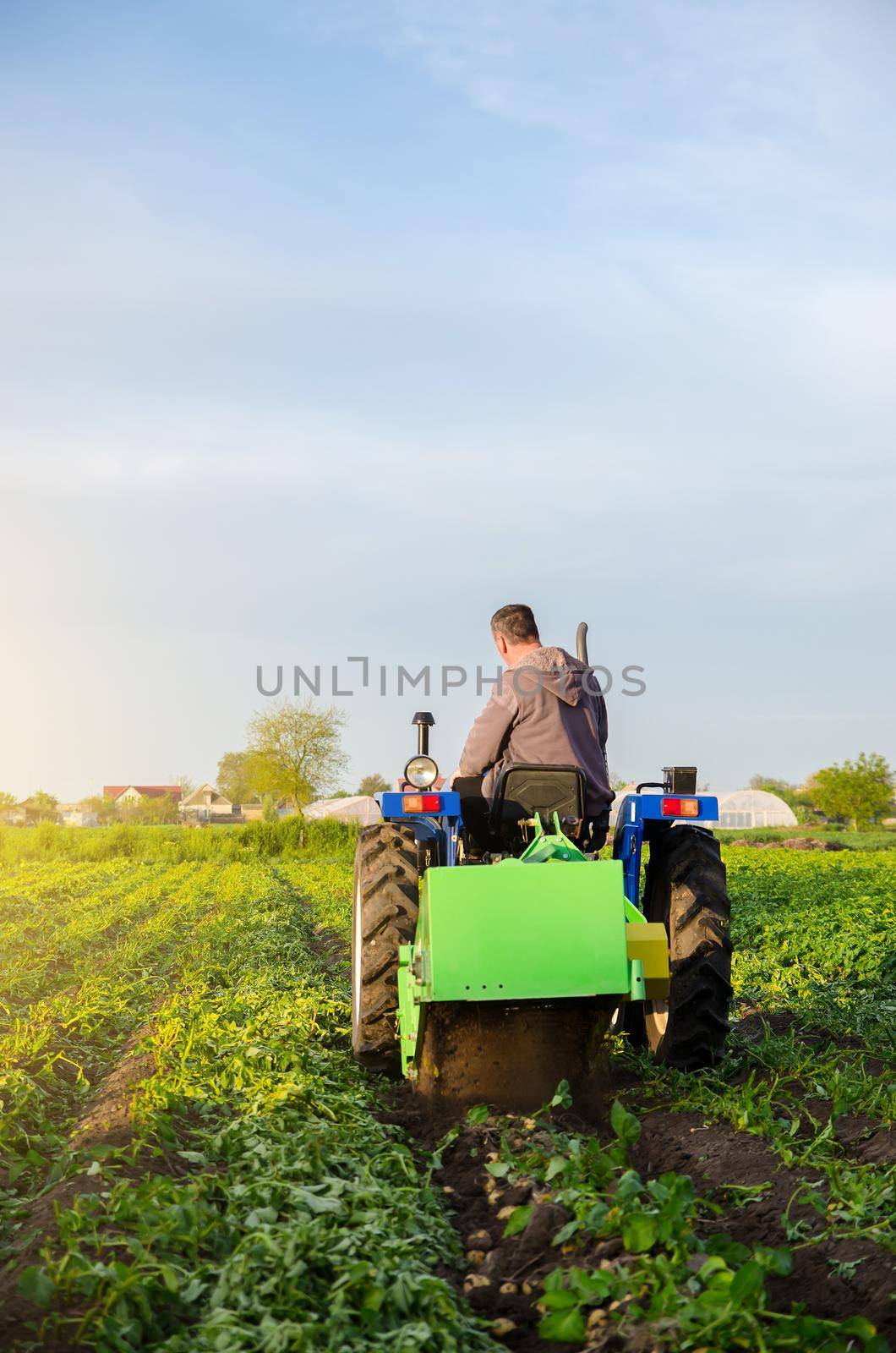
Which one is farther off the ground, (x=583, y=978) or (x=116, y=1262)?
(x=583, y=978)

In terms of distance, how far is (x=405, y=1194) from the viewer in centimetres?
370

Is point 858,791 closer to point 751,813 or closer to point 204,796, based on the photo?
point 751,813

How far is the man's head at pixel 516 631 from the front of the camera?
18.4 ft

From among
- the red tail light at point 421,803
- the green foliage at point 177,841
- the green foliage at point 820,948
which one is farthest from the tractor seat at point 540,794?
the green foliage at point 177,841

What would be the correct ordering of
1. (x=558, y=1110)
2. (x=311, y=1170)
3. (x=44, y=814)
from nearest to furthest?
(x=311, y=1170), (x=558, y=1110), (x=44, y=814)

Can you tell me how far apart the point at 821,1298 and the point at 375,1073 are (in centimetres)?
263

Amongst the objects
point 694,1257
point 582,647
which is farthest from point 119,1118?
point 582,647

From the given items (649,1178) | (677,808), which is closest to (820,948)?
(677,808)

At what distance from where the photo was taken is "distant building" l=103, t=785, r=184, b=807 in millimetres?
82838

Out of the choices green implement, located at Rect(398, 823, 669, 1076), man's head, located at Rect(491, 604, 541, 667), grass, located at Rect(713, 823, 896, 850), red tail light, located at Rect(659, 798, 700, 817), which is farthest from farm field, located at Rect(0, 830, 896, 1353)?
grass, located at Rect(713, 823, 896, 850)

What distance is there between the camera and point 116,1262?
3.03 metres

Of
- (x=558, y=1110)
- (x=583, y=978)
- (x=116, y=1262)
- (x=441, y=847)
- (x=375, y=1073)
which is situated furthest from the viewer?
(x=441, y=847)

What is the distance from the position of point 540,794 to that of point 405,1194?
1.95 m

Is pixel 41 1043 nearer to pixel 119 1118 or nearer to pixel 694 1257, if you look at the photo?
pixel 119 1118
